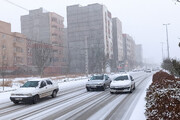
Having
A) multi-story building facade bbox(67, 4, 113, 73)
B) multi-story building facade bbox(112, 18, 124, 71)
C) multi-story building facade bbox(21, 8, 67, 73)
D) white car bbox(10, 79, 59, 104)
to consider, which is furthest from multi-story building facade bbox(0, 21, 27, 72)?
multi-story building facade bbox(112, 18, 124, 71)

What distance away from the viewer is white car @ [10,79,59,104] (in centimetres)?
1379

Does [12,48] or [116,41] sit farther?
[116,41]

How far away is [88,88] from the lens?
2091cm

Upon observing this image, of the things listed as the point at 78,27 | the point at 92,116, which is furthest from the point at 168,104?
the point at 78,27

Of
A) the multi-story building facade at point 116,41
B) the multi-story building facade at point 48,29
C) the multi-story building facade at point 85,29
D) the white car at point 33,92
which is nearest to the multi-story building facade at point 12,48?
the multi-story building facade at point 48,29

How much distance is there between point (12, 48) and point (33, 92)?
66594 mm

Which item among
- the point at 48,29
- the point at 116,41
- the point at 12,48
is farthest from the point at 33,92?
the point at 116,41

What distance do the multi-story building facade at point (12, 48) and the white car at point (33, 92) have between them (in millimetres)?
56042

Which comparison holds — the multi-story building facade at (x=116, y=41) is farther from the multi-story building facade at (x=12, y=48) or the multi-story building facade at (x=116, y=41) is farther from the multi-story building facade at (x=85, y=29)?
the multi-story building facade at (x=12, y=48)

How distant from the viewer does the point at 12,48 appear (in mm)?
76188

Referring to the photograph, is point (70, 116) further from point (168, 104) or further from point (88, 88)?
point (88, 88)

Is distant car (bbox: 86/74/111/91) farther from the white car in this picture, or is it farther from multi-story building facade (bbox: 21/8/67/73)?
multi-story building facade (bbox: 21/8/67/73)

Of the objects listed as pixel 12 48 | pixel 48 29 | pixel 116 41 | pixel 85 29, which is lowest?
pixel 12 48

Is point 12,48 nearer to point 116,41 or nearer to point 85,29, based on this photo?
point 85,29
